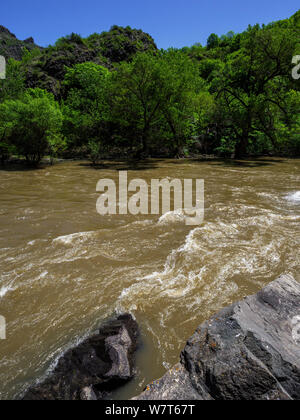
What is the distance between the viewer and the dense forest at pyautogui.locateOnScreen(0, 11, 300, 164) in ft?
59.0

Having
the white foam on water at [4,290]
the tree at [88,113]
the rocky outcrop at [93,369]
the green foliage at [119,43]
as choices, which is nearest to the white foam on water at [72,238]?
the white foam on water at [4,290]

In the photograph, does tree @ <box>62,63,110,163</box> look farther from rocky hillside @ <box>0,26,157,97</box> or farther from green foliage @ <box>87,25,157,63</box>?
green foliage @ <box>87,25,157,63</box>

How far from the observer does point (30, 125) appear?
16891 millimetres

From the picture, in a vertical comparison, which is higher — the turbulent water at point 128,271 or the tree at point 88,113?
the tree at point 88,113

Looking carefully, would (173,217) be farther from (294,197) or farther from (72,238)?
(294,197)

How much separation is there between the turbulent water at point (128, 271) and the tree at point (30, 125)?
449 inches

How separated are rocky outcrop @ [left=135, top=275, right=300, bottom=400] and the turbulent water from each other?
1.56 ft

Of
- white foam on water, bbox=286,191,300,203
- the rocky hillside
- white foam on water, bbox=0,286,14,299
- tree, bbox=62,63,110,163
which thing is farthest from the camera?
the rocky hillside

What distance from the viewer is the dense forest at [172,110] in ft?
59.0

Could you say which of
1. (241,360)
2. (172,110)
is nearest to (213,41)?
(172,110)

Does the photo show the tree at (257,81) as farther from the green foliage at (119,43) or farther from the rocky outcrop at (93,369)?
the green foliage at (119,43)

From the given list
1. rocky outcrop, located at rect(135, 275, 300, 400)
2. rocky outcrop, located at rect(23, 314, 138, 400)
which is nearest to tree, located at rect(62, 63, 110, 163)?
rocky outcrop, located at rect(23, 314, 138, 400)

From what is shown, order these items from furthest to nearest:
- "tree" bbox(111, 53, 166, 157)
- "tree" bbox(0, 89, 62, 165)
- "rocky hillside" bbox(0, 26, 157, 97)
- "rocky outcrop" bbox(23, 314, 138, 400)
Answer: "rocky hillside" bbox(0, 26, 157, 97) → "tree" bbox(111, 53, 166, 157) → "tree" bbox(0, 89, 62, 165) → "rocky outcrop" bbox(23, 314, 138, 400)

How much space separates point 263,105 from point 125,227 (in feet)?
68.0
